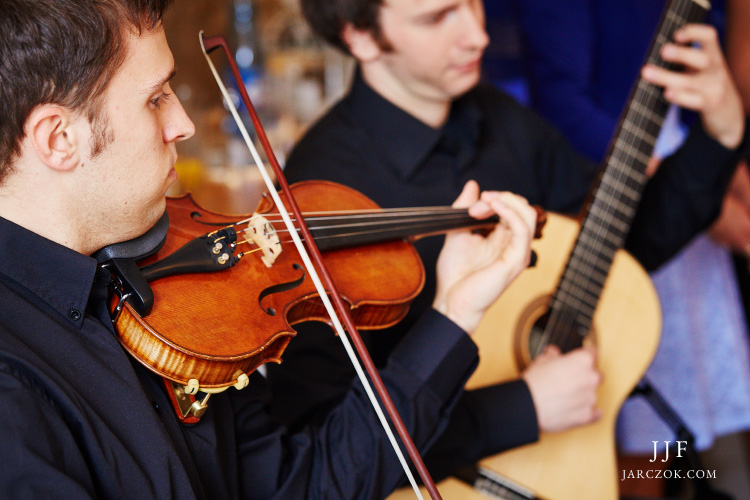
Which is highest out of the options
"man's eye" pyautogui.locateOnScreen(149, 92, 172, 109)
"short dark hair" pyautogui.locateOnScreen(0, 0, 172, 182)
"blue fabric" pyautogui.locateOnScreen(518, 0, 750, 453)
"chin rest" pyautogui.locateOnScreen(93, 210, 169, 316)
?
"short dark hair" pyautogui.locateOnScreen(0, 0, 172, 182)

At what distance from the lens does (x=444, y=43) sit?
1.53m

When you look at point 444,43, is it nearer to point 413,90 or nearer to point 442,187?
point 413,90

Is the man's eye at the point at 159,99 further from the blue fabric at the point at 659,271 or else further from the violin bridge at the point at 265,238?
the blue fabric at the point at 659,271

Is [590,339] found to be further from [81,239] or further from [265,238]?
[81,239]

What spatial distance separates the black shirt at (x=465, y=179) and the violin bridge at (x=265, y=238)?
36cm

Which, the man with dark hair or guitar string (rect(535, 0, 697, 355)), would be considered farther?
guitar string (rect(535, 0, 697, 355))

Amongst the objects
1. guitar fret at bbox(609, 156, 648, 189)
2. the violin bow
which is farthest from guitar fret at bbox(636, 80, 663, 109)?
the violin bow

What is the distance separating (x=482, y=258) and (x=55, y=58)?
73cm

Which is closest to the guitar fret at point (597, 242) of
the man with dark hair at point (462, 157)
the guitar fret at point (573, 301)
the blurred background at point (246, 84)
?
the guitar fret at point (573, 301)

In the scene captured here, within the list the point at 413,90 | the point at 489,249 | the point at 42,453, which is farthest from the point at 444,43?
the point at 42,453

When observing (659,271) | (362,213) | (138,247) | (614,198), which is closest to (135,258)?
(138,247)

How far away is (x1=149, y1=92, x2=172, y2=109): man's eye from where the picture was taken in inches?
34.9

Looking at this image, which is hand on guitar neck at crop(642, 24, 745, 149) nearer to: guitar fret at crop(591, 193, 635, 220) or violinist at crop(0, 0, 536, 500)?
guitar fret at crop(591, 193, 635, 220)

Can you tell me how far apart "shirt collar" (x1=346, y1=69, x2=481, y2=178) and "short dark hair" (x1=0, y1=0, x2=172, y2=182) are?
0.83 meters
